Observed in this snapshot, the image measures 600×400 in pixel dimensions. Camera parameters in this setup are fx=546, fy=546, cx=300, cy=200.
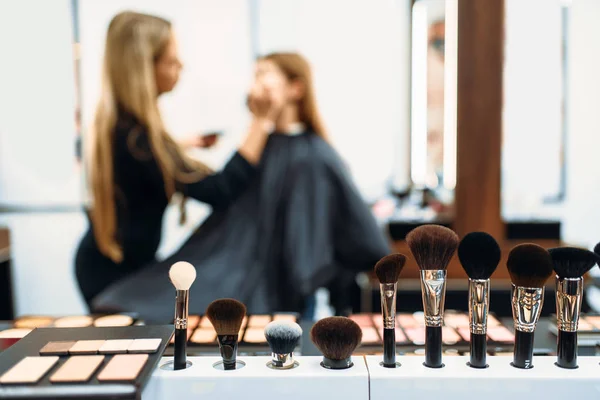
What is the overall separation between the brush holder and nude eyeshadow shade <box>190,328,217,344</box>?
0.24 metres

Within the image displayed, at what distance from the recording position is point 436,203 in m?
1.92

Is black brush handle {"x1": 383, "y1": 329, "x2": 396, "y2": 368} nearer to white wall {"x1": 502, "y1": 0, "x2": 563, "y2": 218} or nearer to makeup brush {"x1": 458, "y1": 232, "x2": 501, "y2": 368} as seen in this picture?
makeup brush {"x1": 458, "y1": 232, "x2": 501, "y2": 368}

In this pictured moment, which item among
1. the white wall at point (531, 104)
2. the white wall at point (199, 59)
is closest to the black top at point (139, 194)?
the white wall at point (199, 59)

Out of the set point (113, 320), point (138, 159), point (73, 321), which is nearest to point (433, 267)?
point (113, 320)

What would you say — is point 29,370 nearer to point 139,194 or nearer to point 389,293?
point 389,293

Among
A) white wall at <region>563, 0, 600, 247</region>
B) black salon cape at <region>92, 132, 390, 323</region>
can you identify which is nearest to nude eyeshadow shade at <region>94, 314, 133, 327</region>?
black salon cape at <region>92, 132, 390, 323</region>

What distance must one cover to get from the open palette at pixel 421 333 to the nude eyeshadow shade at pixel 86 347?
406 millimetres

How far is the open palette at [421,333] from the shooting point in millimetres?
865

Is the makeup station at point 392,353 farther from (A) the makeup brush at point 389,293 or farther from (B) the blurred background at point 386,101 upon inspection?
(B) the blurred background at point 386,101

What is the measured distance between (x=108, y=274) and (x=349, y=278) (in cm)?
85

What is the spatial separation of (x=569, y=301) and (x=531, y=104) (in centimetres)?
142


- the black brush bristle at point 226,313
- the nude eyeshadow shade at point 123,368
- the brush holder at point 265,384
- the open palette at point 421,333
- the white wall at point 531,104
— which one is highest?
the white wall at point 531,104

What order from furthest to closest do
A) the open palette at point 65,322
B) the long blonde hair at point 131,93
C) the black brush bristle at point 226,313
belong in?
the long blonde hair at point 131,93
the open palette at point 65,322
the black brush bristle at point 226,313

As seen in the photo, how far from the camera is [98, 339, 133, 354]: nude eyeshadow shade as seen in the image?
2.13 feet
